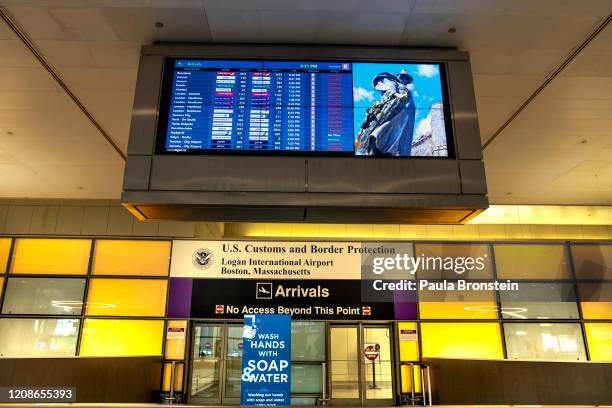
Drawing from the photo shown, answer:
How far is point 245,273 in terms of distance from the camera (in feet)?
29.8

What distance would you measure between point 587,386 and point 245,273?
595cm

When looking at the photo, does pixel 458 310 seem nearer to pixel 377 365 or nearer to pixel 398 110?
pixel 377 365

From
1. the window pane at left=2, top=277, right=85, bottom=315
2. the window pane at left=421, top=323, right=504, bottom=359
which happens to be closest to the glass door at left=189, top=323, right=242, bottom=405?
the window pane at left=2, top=277, right=85, bottom=315

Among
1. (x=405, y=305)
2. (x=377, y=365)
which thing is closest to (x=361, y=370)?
(x=377, y=365)

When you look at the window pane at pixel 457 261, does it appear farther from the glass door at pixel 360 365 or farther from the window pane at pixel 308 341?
the window pane at pixel 308 341

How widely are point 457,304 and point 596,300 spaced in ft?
9.72

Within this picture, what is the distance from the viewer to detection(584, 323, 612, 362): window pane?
9055mm

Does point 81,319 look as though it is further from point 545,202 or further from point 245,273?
point 545,202

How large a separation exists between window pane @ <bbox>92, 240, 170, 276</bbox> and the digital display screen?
260 inches

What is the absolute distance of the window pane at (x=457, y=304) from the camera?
360 inches

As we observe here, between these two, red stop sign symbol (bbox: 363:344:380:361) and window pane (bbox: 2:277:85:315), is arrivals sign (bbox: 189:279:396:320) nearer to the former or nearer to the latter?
red stop sign symbol (bbox: 363:344:380:361)

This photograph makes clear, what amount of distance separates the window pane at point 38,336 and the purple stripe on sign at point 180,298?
190cm

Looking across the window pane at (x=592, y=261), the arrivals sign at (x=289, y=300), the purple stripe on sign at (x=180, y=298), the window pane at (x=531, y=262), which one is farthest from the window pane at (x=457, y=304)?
the purple stripe on sign at (x=180, y=298)

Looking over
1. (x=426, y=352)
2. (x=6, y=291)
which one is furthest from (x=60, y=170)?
(x=426, y=352)
